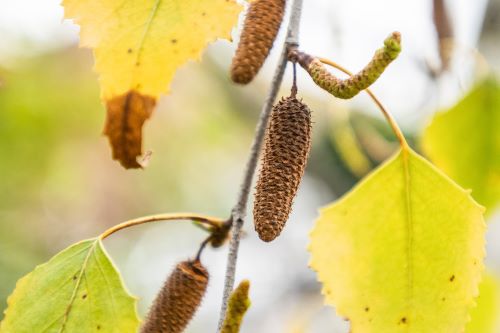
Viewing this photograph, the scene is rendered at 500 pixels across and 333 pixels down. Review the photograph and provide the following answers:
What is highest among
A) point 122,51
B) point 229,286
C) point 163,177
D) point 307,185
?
point 163,177

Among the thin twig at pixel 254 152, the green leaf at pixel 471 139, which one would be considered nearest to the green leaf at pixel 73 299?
the thin twig at pixel 254 152

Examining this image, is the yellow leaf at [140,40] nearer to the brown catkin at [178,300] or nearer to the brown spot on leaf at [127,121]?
the brown spot on leaf at [127,121]

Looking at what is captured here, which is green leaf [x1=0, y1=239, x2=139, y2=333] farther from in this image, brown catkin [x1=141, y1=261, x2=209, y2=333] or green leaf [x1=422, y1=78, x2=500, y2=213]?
green leaf [x1=422, y1=78, x2=500, y2=213]

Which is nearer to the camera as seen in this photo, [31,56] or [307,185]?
[31,56]

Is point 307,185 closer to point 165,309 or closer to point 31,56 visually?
point 31,56

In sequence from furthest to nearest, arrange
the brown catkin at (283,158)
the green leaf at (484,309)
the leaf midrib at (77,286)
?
the green leaf at (484,309)
the leaf midrib at (77,286)
the brown catkin at (283,158)

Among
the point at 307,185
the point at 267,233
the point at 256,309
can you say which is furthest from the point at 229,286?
the point at 256,309

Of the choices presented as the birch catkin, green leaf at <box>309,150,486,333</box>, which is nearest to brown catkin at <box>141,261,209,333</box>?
green leaf at <box>309,150,486,333</box>
